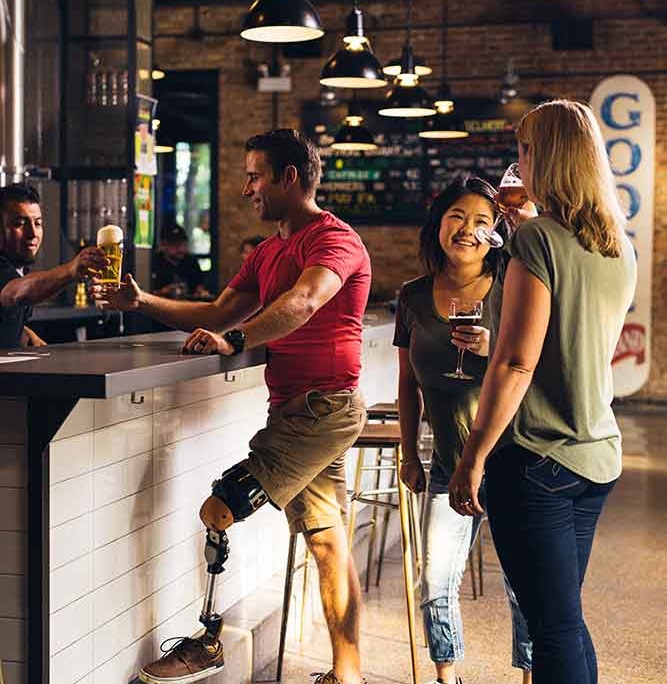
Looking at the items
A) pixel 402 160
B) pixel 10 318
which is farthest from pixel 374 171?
pixel 10 318

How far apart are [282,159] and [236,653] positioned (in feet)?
5.01

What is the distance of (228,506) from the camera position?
3.16 meters

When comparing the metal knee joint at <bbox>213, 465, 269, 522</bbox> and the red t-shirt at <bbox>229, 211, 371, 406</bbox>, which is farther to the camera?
the red t-shirt at <bbox>229, 211, 371, 406</bbox>

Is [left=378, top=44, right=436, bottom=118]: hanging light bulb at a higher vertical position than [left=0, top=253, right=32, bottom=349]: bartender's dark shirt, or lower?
higher

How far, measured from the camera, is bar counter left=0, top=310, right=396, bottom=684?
105 inches

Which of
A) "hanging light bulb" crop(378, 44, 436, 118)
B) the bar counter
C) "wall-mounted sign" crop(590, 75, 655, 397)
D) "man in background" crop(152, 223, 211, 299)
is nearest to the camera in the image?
the bar counter

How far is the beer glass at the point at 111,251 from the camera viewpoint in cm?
298

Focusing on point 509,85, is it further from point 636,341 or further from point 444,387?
point 444,387

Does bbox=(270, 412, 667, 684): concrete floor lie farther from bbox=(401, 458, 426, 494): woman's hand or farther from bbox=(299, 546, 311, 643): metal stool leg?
bbox=(401, 458, 426, 494): woman's hand

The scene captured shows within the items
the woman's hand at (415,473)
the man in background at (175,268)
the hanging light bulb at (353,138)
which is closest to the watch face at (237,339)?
the woman's hand at (415,473)

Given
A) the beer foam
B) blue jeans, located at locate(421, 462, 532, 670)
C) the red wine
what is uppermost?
the beer foam

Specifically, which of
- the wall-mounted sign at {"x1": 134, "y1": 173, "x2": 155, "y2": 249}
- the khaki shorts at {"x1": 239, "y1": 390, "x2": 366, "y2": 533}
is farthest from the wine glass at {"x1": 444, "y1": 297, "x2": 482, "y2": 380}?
the wall-mounted sign at {"x1": 134, "y1": 173, "x2": 155, "y2": 249}

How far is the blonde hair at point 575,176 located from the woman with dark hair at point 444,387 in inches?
33.3

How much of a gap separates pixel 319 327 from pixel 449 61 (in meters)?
9.05
